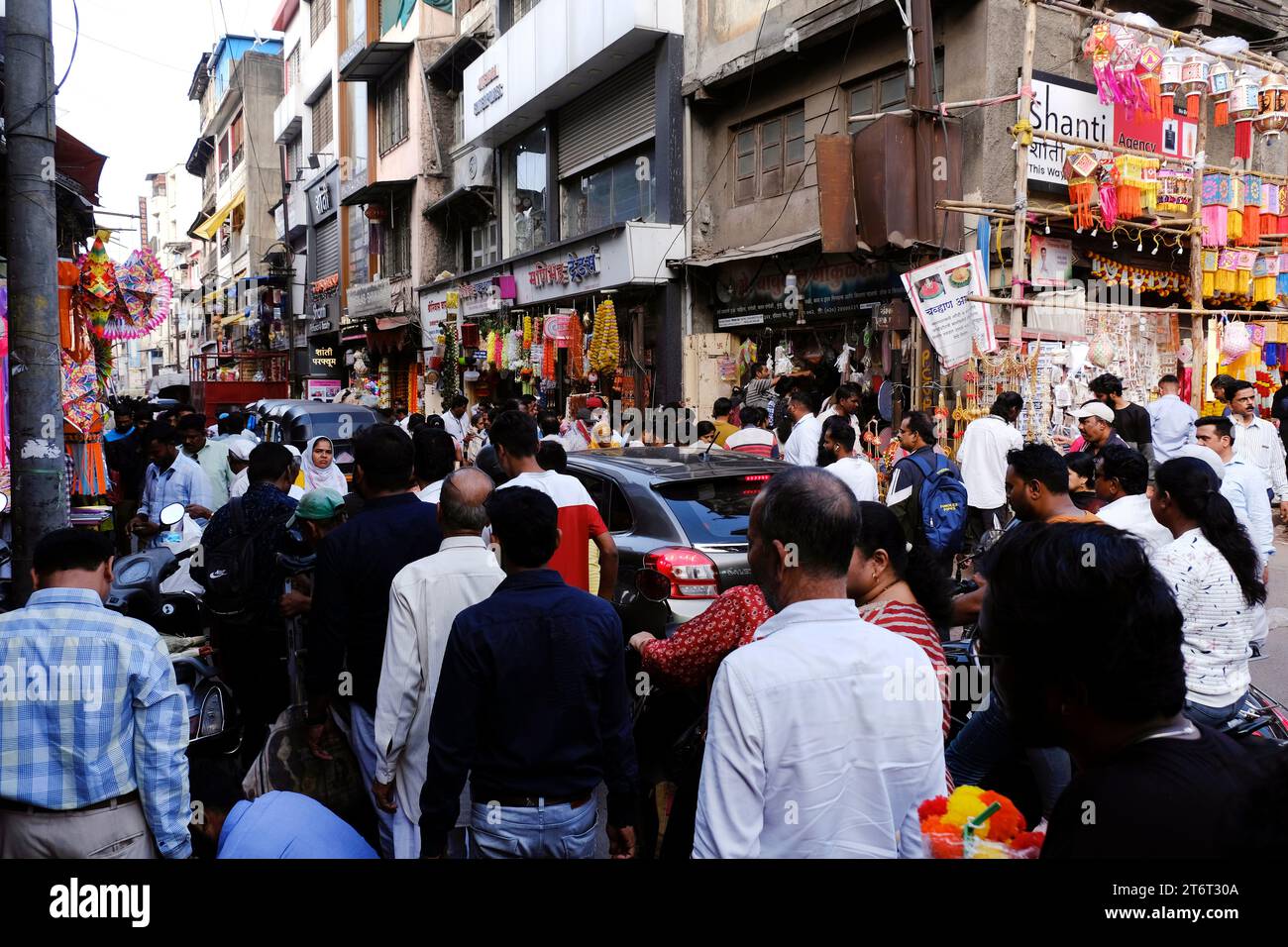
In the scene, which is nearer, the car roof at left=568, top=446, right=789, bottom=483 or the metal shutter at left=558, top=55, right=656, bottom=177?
the car roof at left=568, top=446, right=789, bottom=483

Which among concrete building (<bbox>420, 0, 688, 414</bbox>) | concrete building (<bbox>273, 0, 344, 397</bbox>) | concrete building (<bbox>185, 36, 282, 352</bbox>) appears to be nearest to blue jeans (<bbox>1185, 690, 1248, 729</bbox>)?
concrete building (<bbox>420, 0, 688, 414</bbox>)

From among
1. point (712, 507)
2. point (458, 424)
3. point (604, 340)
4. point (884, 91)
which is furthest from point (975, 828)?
point (604, 340)

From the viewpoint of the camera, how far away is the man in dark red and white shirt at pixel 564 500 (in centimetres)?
495

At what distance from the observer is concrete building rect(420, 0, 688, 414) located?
1579 centimetres

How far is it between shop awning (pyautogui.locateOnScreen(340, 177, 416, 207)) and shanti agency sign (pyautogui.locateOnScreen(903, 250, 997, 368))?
1869cm

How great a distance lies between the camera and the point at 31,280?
5.31 m

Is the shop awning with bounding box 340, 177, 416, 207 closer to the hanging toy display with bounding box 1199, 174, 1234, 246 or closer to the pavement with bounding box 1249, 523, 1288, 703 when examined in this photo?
the hanging toy display with bounding box 1199, 174, 1234, 246

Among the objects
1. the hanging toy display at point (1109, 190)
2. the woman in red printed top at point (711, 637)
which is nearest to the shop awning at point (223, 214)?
the hanging toy display at point (1109, 190)

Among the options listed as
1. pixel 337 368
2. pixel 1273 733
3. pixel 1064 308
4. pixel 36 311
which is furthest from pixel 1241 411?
pixel 337 368

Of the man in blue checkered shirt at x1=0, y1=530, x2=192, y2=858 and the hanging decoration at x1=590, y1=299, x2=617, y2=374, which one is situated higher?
the hanging decoration at x1=590, y1=299, x2=617, y2=374

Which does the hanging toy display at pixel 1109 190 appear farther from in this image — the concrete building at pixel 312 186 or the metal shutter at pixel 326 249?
the metal shutter at pixel 326 249

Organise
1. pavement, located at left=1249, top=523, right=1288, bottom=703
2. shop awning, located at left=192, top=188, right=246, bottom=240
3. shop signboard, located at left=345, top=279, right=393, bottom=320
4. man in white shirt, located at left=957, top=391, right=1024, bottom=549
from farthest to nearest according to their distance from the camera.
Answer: shop awning, located at left=192, top=188, right=246, bottom=240 → shop signboard, located at left=345, top=279, right=393, bottom=320 → man in white shirt, located at left=957, top=391, right=1024, bottom=549 → pavement, located at left=1249, top=523, right=1288, bottom=703

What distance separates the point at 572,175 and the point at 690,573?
50.0 ft

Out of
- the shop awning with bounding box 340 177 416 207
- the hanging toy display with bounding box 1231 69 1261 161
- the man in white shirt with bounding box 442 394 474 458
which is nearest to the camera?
the hanging toy display with bounding box 1231 69 1261 161
